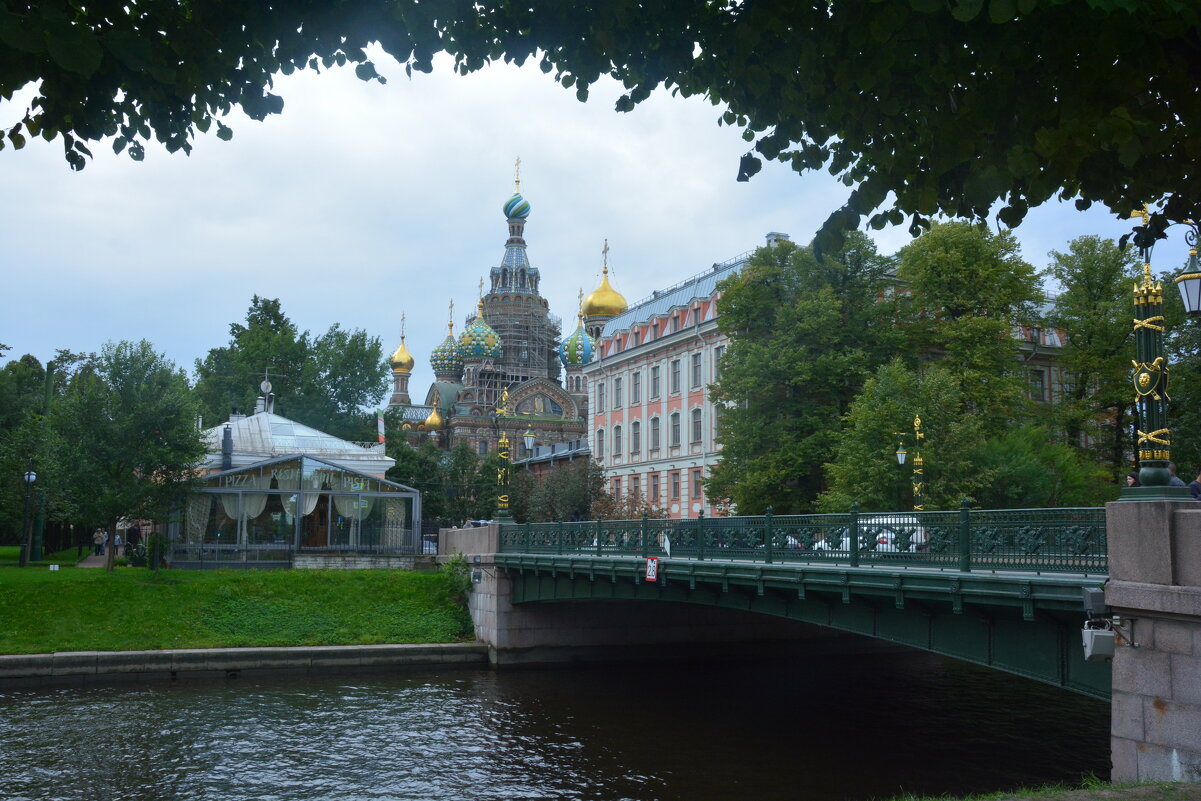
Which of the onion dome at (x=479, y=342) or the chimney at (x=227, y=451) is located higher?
the onion dome at (x=479, y=342)

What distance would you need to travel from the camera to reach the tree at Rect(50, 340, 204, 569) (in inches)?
1351

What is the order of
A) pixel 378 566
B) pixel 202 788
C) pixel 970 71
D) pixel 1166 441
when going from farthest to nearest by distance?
pixel 378 566, pixel 202 788, pixel 1166 441, pixel 970 71

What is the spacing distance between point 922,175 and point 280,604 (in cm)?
2895

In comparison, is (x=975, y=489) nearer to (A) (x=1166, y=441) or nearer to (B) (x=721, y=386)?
(B) (x=721, y=386)

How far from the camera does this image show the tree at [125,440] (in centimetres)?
3431

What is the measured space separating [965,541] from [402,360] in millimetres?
120105

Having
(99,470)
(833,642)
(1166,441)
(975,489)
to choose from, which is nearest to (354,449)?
(99,470)

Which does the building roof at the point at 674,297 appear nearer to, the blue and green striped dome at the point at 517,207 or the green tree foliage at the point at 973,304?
the green tree foliage at the point at 973,304

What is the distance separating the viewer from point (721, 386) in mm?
43156

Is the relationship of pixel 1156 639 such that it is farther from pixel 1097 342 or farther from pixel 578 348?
pixel 578 348

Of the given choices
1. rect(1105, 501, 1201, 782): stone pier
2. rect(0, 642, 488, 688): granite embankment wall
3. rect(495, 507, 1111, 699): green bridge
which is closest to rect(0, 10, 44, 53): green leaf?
rect(1105, 501, 1201, 782): stone pier

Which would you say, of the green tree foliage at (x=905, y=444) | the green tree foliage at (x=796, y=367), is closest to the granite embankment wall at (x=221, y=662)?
the green tree foliage at (x=905, y=444)

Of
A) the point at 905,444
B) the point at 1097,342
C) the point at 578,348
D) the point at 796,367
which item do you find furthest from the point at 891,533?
the point at 578,348

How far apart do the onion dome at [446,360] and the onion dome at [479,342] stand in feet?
21.5
